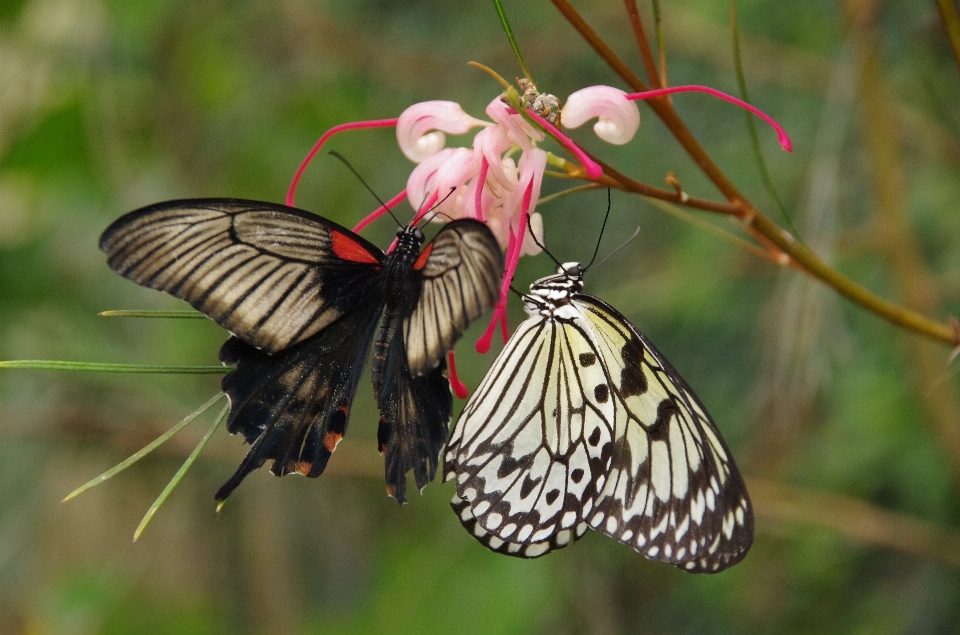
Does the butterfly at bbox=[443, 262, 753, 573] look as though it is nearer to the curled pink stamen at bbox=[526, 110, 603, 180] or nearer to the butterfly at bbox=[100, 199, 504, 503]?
the butterfly at bbox=[100, 199, 504, 503]

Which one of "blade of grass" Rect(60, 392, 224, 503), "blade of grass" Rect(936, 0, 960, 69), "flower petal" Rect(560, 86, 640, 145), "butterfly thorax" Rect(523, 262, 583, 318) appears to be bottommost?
"blade of grass" Rect(60, 392, 224, 503)

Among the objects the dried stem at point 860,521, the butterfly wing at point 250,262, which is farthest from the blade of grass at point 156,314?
the dried stem at point 860,521

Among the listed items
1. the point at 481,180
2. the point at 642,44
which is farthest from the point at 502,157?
the point at 642,44

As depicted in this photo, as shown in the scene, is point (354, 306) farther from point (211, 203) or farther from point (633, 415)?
point (633, 415)

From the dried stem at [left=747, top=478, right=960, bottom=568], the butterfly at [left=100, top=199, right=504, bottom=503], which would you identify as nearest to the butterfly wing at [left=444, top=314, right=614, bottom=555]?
the butterfly at [left=100, top=199, right=504, bottom=503]

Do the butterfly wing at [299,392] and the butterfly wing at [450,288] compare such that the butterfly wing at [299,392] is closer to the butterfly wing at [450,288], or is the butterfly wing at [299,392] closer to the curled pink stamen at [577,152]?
the butterfly wing at [450,288]

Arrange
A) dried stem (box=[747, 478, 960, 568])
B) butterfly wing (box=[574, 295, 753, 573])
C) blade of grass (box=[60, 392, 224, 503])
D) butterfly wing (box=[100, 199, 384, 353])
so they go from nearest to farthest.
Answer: blade of grass (box=[60, 392, 224, 503]) < butterfly wing (box=[100, 199, 384, 353]) < butterfly wing (box=[574, 295, 753, 573]) < dried stem (box=[747, 478, 960, 568])

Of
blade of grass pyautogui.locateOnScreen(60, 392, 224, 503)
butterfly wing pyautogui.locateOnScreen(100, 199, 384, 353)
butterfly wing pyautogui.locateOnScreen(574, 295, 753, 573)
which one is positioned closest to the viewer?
blade of grass pyautogui.locateOnScreen(60, 392, 224, 503)
